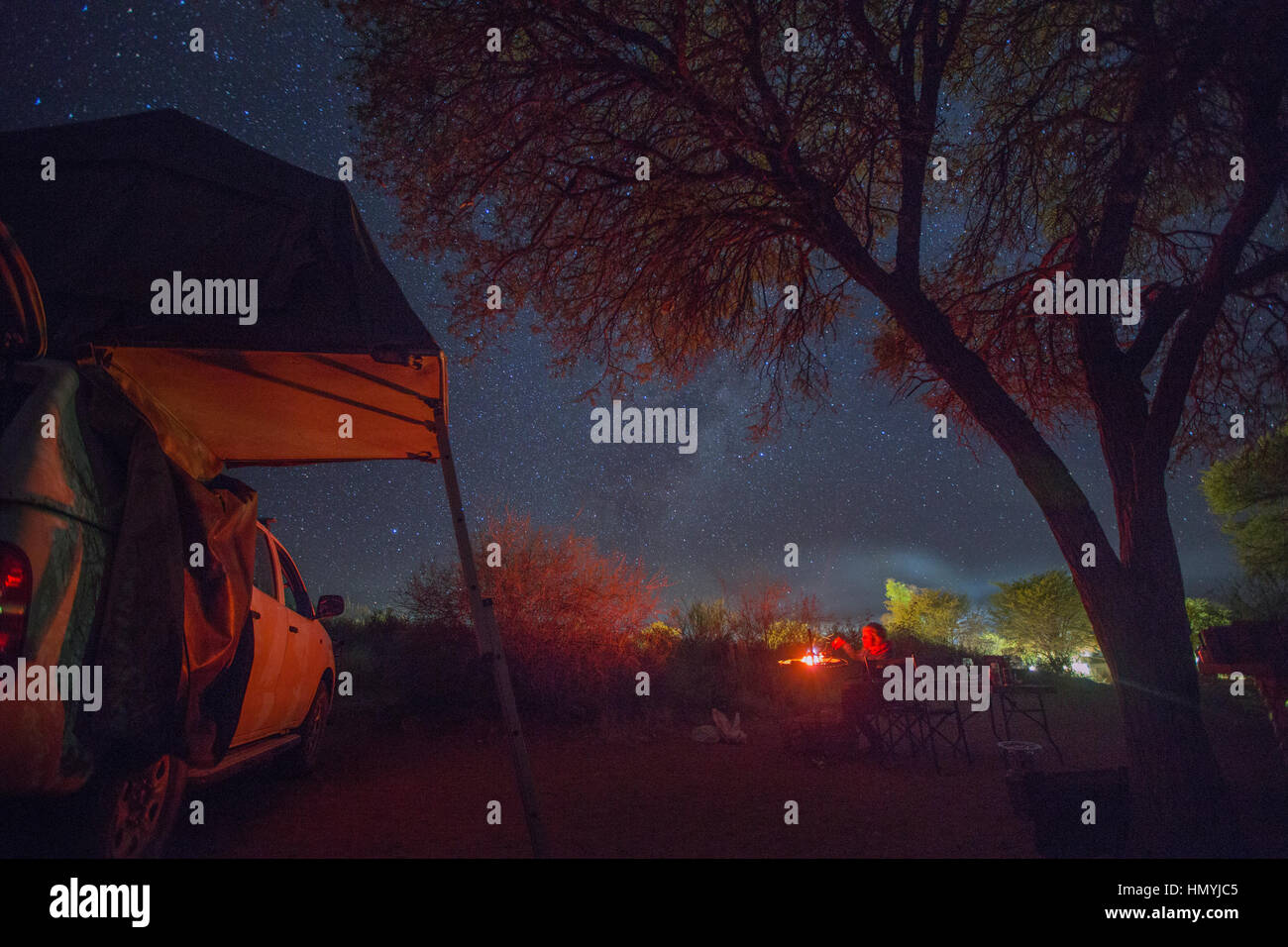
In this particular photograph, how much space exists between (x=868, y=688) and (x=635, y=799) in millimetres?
3454

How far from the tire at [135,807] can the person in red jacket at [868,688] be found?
689cm

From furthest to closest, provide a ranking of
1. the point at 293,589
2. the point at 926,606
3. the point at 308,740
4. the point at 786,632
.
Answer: the point at 926,606
the point at 786,632
the point at 308,740
the point at 293,589

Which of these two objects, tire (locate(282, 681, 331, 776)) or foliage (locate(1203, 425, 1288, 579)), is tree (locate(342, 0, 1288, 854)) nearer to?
tire (locate(282, 681, 331, 776))

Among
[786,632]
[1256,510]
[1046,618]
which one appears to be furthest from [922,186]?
[1046,618]

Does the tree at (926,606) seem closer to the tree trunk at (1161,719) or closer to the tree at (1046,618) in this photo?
the tree at (1046,618)

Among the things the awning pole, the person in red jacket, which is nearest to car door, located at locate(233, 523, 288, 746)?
the awning pole

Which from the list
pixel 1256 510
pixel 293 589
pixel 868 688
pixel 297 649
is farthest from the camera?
pixel 1256 510

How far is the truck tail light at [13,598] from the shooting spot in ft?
8.17

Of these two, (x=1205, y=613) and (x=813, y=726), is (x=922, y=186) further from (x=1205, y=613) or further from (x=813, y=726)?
(x=1205, y=613)

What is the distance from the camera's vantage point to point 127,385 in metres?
3.66

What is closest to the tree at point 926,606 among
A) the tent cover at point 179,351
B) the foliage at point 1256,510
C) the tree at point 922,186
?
the foliage at point 1256,510

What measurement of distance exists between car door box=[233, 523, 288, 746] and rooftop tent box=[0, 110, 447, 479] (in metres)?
0.92

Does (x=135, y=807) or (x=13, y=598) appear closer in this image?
(x=13, y=598)

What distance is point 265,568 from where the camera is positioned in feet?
17.6
